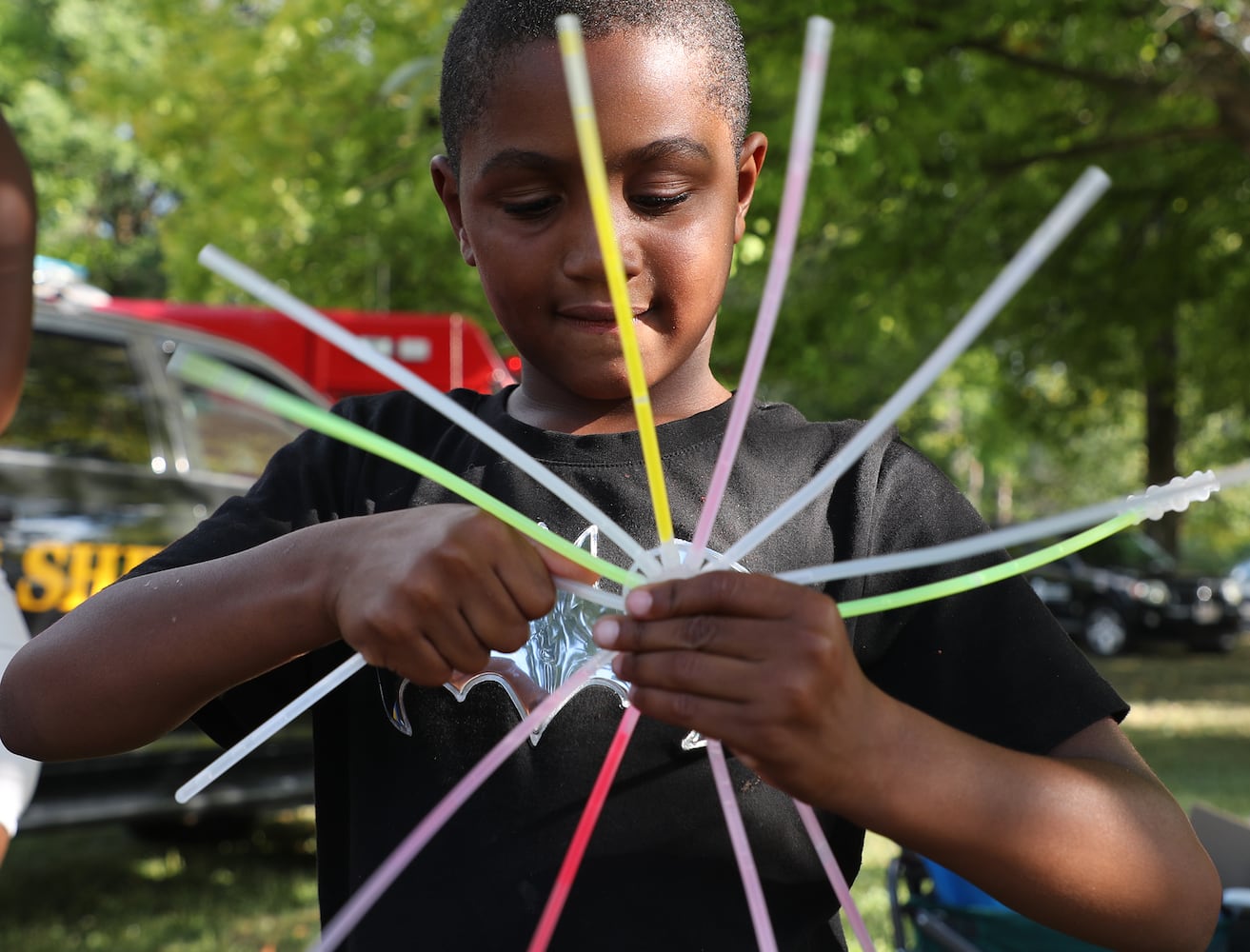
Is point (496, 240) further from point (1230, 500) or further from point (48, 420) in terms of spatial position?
point (1230, 500)

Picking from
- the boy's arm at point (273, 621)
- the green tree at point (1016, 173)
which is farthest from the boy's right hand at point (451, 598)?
the green tree at point (1016, 173)

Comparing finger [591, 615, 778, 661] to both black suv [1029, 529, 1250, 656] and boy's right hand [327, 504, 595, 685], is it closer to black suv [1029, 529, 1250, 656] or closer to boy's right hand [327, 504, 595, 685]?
boy's right hand [327, 504, 595, 685]

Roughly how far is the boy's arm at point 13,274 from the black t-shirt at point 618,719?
29.7 inches

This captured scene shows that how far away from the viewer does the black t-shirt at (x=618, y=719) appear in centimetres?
138

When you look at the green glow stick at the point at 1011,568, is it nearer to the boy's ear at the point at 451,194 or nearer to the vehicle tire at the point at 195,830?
Result: the boy's ear at the point at 451,194

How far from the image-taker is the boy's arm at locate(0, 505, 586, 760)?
1050 mm

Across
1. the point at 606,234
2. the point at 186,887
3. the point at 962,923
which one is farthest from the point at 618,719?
the point at 186,887

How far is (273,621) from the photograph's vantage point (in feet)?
4.07

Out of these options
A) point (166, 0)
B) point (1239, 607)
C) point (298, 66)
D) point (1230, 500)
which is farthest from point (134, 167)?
point (1230, 500)

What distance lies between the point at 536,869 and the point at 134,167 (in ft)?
95.8

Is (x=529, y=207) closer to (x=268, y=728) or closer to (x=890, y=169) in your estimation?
(x=268, y=728)

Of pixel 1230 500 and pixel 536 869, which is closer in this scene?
pixel 536 869

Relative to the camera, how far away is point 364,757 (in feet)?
4.91

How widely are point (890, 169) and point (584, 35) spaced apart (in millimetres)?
7045
